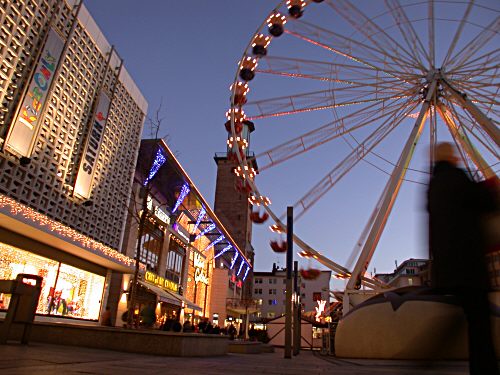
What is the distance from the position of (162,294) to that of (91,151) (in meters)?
11.5

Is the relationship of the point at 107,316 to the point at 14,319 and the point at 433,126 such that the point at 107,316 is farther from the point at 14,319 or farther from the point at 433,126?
the point at 433,126

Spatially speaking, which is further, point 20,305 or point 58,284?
point 58,284

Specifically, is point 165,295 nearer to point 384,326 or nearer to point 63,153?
point 63,153

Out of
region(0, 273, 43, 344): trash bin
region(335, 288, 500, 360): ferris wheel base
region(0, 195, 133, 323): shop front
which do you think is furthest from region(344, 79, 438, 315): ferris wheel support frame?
region(0, 273, 43, 344): trash bin

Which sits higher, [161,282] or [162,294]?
[161,282]

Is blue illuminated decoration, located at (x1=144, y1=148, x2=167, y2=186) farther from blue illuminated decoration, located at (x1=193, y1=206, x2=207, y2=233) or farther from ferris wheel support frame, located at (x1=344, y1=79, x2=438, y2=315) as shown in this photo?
ferris wheel support frame, located at (x1=344, y1=79, x2=438, y2=315)

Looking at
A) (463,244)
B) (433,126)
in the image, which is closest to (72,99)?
(433,126)

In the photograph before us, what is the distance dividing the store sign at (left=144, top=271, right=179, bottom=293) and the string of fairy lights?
281 cm

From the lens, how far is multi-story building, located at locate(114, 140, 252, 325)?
2682 cm

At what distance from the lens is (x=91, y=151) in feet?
73.5

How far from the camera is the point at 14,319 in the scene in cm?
908

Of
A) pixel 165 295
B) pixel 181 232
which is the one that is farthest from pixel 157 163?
pixel 181 232

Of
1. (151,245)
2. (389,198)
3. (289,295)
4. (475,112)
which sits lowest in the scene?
(289,295)

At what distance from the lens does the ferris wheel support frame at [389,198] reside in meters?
19.2
